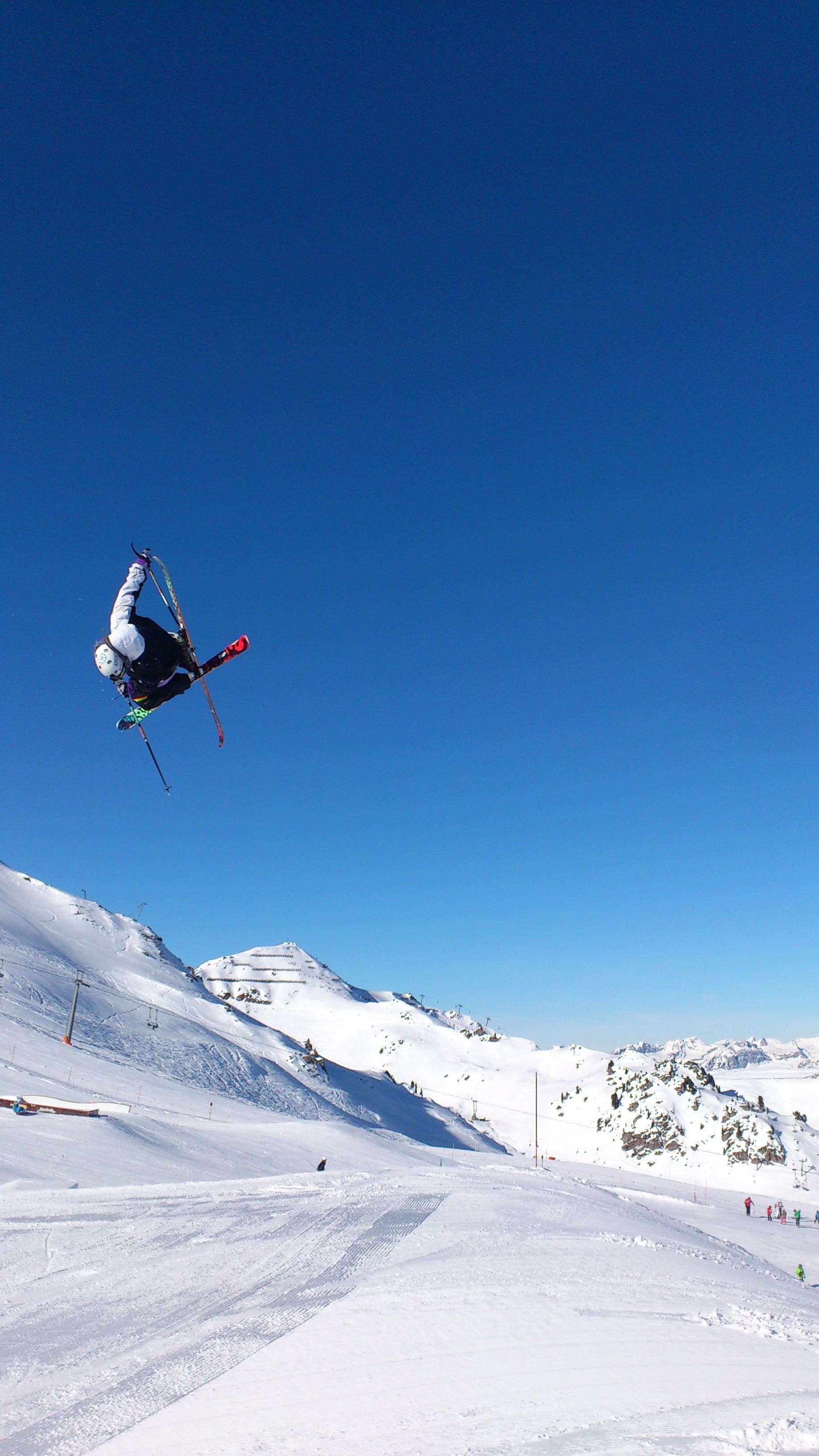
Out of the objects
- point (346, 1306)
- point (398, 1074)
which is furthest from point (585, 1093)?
point (346, 1306)

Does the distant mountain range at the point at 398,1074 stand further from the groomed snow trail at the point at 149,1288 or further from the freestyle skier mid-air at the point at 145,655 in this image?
the freestyle skier mid-air at the point at 145,655

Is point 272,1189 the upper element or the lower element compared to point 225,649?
lower

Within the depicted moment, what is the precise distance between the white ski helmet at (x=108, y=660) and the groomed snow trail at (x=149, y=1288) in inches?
279

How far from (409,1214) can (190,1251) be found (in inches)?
191

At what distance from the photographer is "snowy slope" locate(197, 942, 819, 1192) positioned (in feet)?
223

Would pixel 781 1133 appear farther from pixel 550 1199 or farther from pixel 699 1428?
pixel 699 1428

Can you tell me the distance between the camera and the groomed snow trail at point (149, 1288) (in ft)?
20.3

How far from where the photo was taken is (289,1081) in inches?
2245

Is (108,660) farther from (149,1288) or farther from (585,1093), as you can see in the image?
(585,1093)

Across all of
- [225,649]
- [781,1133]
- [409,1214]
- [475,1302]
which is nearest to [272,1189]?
[409,1214]

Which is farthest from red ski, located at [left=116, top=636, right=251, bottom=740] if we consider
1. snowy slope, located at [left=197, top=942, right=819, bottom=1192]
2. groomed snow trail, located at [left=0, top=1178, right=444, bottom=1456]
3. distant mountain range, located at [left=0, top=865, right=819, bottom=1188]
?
snowy slope, located at [left=197, top=942, right=819, bottom=1192]

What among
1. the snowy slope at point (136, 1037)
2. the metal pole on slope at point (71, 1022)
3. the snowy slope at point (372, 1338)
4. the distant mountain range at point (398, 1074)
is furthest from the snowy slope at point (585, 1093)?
the snowy slope at point (372, 1338)

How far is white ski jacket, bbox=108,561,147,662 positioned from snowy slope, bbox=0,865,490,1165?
18374 mm

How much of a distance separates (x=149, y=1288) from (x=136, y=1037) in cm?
4564
